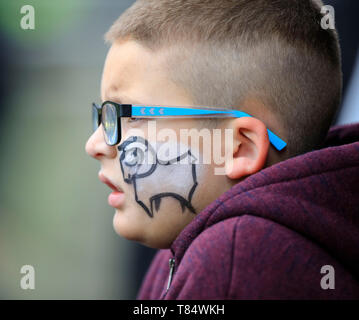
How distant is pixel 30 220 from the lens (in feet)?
11.8

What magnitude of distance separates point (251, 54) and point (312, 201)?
48 cm

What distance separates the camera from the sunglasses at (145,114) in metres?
1.49

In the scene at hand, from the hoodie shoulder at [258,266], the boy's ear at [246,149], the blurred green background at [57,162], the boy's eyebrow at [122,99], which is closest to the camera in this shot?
the hoodie shoulder at [258,266]

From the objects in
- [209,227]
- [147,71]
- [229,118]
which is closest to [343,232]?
[209,227]

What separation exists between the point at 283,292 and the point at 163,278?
0.84 m

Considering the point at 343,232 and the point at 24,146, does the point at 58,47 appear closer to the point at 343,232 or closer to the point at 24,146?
the point at 24,146

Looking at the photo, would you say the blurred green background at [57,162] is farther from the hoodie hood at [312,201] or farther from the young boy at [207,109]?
the hoodie hood at [312,201]

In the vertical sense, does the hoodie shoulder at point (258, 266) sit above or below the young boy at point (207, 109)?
below

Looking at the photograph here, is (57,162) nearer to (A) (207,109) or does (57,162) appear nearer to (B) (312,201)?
(A) (207,109)

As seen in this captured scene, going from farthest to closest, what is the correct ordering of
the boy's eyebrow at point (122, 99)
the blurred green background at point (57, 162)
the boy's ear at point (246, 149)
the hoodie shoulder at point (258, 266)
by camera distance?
the blurred green background at point (57, 162), the boy's eyebrow at point (122, 99), the boy's ear at point (246, 149), the hoodie shoulder at point (258, 266)

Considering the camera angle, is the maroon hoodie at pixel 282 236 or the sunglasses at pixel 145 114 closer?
the maroon hoodie at pixel 282 236

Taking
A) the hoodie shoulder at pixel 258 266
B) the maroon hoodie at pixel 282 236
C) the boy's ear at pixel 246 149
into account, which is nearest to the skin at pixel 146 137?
the boy's ear at pixel 246 149

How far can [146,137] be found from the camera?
5.14 feet

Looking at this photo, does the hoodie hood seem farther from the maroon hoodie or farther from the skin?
the skin
